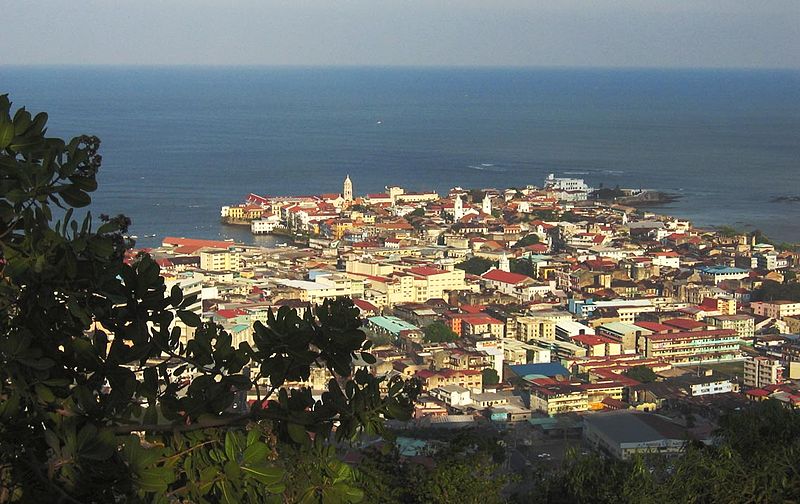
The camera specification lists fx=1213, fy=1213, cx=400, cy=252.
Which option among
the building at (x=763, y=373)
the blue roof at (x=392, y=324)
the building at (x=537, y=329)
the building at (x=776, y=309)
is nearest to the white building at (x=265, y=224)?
the blue roof at (x=392, y=324)

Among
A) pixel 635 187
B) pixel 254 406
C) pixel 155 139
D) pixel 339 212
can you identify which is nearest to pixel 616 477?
pixel 254 406

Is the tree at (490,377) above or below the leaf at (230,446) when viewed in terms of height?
below

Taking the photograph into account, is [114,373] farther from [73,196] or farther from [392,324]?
[392,324]

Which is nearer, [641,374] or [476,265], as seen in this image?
[641,374]

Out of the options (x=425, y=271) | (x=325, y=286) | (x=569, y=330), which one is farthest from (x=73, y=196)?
(x=425, y=271)

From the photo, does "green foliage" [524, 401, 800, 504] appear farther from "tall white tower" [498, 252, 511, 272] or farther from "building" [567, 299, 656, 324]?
"tall white tower" [498, 252, 511, 272]

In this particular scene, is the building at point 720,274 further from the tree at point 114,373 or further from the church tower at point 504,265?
the tree at point 114,373

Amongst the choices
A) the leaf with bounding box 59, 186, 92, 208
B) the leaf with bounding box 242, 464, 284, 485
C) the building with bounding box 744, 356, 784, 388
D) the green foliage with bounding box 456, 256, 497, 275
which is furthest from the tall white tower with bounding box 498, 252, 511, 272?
the leaf with bounding box 242, 464, 284, 485
